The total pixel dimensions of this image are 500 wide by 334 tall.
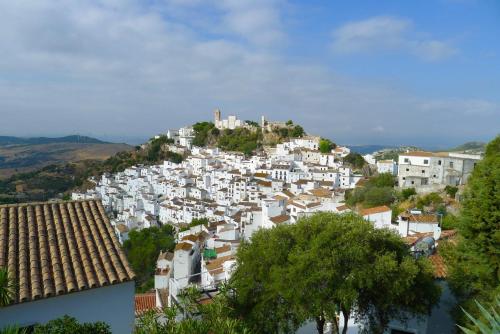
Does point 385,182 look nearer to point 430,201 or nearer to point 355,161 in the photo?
point 430,201

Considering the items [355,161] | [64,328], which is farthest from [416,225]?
[355,161]

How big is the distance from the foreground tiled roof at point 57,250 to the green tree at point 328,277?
15.0 feet

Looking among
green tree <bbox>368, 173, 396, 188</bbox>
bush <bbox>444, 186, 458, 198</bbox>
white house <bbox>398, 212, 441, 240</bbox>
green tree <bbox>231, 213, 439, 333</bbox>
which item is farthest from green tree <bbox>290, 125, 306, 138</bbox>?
green tree <bbox>231, 213, 439, 333</bbox>

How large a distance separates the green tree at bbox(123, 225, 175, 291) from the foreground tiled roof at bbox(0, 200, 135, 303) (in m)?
30.5

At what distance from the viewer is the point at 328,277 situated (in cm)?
951

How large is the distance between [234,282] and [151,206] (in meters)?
57.3

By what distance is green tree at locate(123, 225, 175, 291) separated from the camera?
39.7 metres

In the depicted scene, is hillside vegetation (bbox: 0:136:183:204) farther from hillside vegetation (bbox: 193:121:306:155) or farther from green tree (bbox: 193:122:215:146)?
hillside vegetation (bbox: 193:121:306:155)

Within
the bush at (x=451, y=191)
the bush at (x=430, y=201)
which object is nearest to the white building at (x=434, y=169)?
the bush at (x=451, y=191)

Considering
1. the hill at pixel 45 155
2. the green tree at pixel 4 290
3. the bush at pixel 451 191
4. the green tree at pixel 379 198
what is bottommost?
the hill at pixel 45 155

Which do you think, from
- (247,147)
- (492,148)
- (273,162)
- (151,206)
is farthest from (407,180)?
(247,147)

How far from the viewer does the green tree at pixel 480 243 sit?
9.38m

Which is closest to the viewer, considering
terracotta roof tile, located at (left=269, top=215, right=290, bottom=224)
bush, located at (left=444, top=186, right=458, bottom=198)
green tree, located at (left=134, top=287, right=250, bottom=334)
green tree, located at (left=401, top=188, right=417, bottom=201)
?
green tree, located at (left=134, top=287, right=250, bottom=334)

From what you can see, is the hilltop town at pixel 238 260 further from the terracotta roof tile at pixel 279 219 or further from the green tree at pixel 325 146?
the green tree at pixel 325 146
